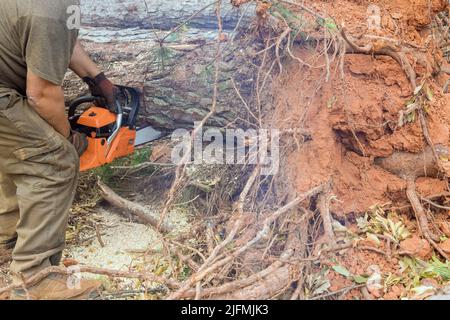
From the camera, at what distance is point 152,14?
141 inches

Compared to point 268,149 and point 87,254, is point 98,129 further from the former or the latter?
point 268,149

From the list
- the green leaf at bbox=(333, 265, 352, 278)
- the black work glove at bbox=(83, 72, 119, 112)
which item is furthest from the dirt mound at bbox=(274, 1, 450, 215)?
the black work glove at bbox=(83, 72, 119, 112)

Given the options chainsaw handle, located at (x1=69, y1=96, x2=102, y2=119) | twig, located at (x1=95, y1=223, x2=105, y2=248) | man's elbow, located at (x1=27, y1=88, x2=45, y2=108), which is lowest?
twig, located at (x1=95, y1=223, x2=105, y2=248)

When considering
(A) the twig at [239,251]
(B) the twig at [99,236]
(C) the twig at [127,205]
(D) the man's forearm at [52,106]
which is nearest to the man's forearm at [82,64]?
(D) the man's forearm at [52,106]

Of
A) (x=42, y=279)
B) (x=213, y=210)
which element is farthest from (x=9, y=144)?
(x=213, y=210)

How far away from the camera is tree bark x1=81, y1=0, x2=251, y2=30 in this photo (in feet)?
11.4

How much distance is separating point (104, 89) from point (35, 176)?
0.74m

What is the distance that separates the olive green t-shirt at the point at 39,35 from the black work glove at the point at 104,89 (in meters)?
0.57

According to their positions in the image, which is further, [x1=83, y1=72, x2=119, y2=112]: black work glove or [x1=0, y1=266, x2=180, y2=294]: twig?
[x1=83, y1=72, x2=119, y2=112]: black work glove

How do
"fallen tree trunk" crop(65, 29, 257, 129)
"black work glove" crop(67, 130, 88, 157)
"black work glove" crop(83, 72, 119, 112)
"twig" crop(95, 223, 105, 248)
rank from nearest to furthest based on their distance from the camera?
"black work glove" crop(67, 130, 88, 157) < "black work glove" crop(83, 72, 119, 112) < "twig" crop(95, 223, 105, 248) < "fallen tree trunk" crop(65, 29, 257, 129)

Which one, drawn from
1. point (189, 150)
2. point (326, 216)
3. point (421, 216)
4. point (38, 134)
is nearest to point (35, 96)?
point (38, 134)

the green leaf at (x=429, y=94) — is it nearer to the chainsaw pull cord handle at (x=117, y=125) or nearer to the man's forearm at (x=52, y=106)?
the chainsaw pull cord handle at (x=117, y=125)

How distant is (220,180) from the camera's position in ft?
10.9

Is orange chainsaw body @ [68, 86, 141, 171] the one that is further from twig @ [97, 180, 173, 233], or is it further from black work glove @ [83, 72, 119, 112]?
twig @ [97, 180, 173, 233]
